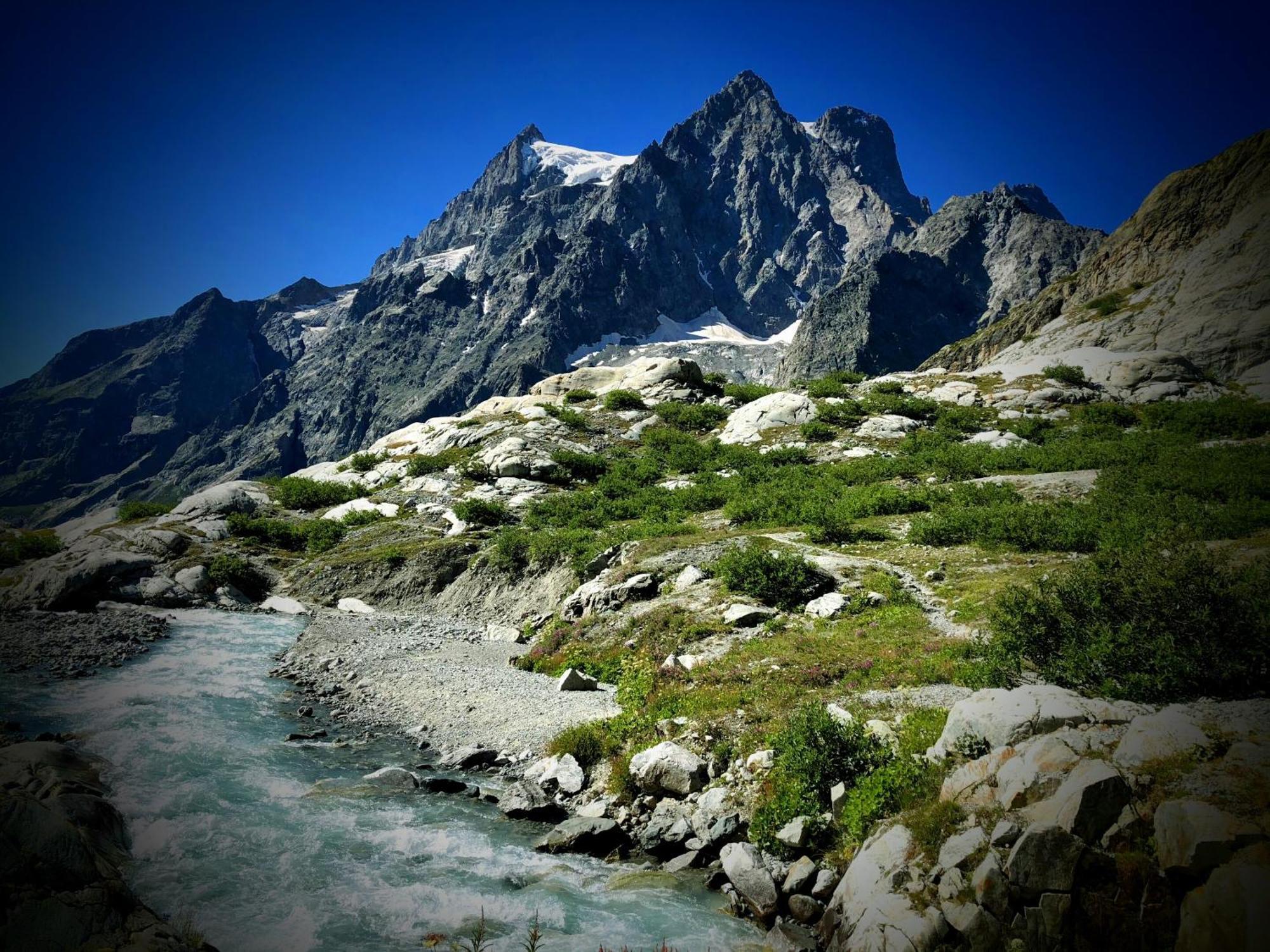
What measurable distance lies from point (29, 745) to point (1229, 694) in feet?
71.0

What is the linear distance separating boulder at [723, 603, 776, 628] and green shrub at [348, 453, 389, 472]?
4524 cm

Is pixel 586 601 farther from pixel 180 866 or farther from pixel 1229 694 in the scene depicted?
pixel 1229 694

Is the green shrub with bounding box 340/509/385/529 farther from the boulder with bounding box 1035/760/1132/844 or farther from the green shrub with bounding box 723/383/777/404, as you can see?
the boulder with bounding box 1035/760/1132/844

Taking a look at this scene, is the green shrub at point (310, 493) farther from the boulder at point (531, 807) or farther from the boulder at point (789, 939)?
the boulder at point (789, 939)

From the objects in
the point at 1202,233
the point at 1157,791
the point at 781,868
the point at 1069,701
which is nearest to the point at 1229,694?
the point at 1069,701

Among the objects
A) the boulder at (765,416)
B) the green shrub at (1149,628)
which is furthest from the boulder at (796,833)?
the boulder at (765,416)

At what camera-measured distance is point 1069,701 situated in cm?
880

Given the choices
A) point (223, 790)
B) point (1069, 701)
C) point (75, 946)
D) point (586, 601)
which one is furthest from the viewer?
point (586, 601)

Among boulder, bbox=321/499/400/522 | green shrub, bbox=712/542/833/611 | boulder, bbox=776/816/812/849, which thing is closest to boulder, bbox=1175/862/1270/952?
boulder, bbox=776/816/812/849

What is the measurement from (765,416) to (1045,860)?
4526 centimetres

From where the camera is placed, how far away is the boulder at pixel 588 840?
11.0 meters

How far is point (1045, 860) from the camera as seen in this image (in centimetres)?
648

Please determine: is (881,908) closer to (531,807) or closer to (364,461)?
(531,807)

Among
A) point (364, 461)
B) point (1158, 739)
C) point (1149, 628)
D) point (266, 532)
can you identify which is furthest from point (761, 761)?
point (364, 461)
